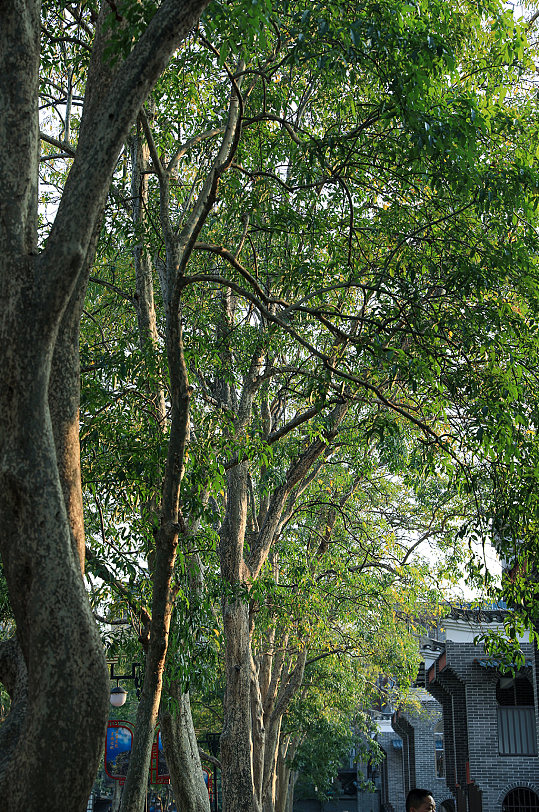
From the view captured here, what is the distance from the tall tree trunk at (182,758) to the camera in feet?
33.5

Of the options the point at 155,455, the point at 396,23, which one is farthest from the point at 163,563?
the point at 396,23

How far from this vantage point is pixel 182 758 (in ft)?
33.6

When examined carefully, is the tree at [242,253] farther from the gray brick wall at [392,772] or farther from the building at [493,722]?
the gray brick wall at [392,772]

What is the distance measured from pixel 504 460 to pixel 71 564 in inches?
195

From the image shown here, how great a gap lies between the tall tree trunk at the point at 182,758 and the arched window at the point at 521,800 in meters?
12.2

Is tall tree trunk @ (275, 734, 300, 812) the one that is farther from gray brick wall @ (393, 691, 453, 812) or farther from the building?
gray brick wall @ (393, 691, 453, 812)

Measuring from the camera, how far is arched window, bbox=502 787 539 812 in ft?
65.6

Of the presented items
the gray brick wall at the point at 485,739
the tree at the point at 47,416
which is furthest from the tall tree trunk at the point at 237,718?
the gray brick wall at the point at 485,739

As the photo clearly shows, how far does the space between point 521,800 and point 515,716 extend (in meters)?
1.84

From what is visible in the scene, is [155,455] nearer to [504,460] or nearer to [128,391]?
[128,391]

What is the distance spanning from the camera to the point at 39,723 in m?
3.89

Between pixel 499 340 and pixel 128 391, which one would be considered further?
pixel 128 391

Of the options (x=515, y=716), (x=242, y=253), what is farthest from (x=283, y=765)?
(x=242, y=253)

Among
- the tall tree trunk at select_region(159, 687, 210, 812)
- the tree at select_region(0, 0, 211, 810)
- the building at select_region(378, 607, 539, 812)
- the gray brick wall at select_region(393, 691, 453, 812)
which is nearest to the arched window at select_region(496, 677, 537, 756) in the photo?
the building at select_region(378, 607, 539, 812)
